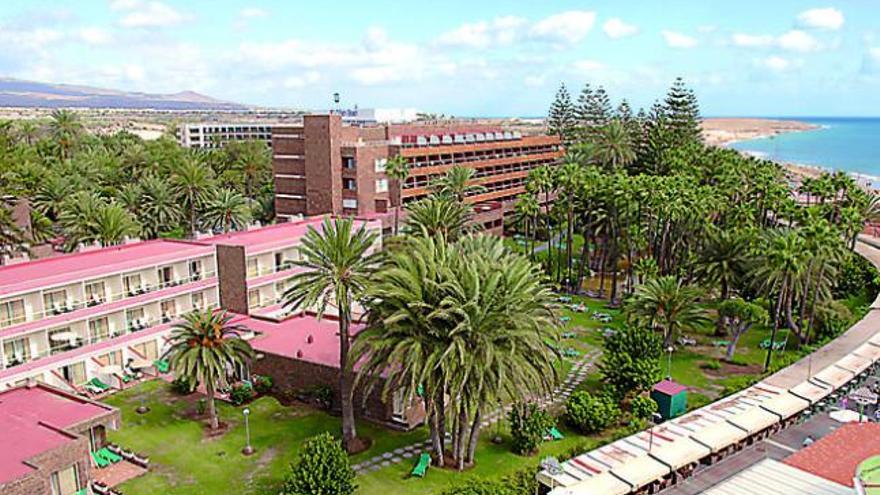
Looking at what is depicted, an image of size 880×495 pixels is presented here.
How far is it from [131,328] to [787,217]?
162 feet

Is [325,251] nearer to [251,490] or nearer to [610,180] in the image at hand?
[251,490]

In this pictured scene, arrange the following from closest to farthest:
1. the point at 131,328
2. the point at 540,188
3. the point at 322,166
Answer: the point at 131,328 → the point at 540,188 → the point at 322,166

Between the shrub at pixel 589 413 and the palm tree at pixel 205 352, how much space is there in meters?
16.8

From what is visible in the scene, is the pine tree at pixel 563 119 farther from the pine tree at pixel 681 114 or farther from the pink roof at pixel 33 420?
the pink roof at pixel 33 420

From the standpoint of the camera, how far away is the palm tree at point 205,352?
112 ft

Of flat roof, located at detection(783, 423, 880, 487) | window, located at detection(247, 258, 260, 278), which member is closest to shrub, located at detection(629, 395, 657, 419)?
flat roof, located at detection(783, 423, 880, 487)

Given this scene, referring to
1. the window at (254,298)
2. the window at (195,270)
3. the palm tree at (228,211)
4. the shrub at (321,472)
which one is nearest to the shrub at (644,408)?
the shrub at (321,472)

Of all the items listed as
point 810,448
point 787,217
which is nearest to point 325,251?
point 810,448

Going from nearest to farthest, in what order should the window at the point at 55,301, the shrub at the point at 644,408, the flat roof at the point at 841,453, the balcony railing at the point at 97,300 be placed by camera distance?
1. the flat roof at the point at 841,453
2. the shrub at the point at 644,408
3. the balcony railing at the point at 97,300
4. the window at the point at 55,301

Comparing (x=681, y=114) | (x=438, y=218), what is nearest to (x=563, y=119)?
(x=681, y=114)

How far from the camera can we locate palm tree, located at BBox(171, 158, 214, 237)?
73438mm

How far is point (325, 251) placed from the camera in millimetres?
32344

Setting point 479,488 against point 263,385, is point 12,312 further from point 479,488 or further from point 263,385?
point 479,488

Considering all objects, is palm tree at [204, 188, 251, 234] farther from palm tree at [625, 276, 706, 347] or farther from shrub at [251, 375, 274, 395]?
palm tree at [625, 276, 706, 347]
